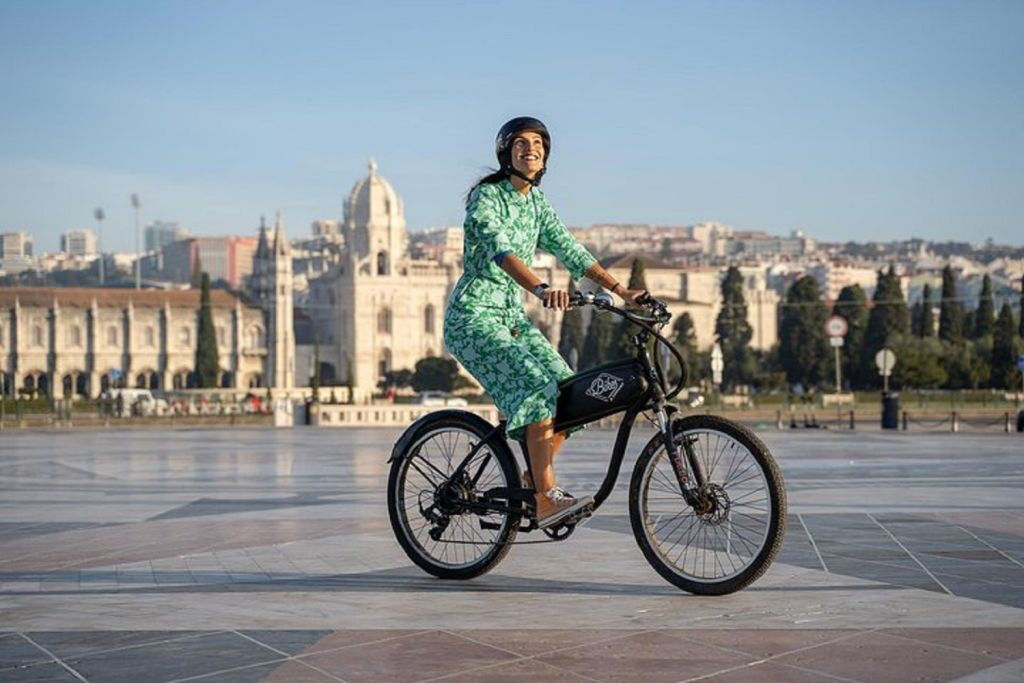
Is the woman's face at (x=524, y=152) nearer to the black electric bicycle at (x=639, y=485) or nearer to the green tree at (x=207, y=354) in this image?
the black electric bicycle at (x=639, y=485)

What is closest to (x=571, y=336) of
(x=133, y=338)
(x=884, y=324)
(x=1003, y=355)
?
(x=884, y=324)

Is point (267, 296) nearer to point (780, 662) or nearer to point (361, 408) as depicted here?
point (361, 408)

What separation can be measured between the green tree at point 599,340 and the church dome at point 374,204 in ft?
145

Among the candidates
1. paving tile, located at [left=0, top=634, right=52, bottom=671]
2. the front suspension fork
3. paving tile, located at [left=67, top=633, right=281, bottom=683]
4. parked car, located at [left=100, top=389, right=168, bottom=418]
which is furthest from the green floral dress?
parked car, located at [left=100, top=389, right=168, bottom=418]

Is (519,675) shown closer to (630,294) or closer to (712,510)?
(712,510)

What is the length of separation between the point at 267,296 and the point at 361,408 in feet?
295

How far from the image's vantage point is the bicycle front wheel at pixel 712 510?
5277 millimetres

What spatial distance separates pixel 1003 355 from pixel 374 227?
72.8m

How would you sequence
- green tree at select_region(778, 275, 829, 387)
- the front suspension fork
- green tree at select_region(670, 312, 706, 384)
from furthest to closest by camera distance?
1. green tree at select_region(670, 312, 706, 384)
2. green tree at select_region(778, 275, 829, 387)
3. the front suspension fork

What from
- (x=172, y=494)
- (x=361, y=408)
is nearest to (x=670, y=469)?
(x=172, y=494)

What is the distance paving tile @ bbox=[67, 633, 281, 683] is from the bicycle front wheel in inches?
64.0

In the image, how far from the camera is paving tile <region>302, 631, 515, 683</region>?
406 centimetres

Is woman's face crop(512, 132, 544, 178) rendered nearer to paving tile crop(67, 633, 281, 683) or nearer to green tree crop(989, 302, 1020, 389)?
paving tile crop(67, 633, 281, 683)

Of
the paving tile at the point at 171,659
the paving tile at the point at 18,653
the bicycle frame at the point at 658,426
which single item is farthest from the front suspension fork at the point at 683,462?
the paving tile at the point at 18,653
